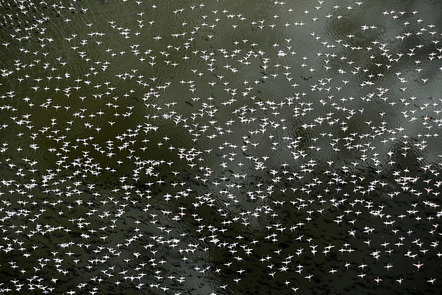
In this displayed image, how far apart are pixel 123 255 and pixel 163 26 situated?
32.9 ft

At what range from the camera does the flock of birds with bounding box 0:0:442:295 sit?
25281mm

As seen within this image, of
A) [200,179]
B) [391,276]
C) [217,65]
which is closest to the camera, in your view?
[391,276]

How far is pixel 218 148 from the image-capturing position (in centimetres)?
2777

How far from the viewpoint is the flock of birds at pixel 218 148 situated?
25.3 metres

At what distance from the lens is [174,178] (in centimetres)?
2719

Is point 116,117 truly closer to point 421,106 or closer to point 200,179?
point 200,179

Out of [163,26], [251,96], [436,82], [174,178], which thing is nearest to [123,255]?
[174,178]

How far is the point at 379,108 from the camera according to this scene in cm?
2820

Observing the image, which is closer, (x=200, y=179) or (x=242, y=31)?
(x=200, y=179)

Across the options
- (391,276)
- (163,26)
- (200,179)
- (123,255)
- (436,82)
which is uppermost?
(163,26)

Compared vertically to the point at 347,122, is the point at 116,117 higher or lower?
higher

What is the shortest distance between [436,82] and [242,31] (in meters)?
7.62

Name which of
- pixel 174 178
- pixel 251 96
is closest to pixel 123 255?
pixel 174 178

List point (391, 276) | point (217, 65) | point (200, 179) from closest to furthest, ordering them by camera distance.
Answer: point (391, 276) < point (200, 179) < point (217, 65)
